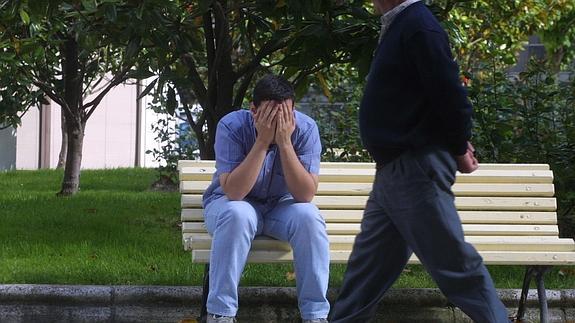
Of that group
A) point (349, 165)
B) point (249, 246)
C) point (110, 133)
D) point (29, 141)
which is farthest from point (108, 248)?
point (110, 133)

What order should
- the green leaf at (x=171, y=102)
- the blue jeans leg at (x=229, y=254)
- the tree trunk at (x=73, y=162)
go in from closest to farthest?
the blue jeans leg at (x=229, y=254), the green leaf at (x=171, y=102), the tree trunk at (x=73, y=162)

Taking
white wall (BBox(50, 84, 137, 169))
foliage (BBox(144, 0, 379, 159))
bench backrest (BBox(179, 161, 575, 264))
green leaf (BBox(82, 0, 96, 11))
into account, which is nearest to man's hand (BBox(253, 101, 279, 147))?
bench backrest (BBox(179, 161, 575, 264))

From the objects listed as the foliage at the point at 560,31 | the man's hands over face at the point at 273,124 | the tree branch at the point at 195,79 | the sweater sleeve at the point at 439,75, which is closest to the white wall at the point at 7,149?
the foliage at the point at 560,31

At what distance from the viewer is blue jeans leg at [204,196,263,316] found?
478cm

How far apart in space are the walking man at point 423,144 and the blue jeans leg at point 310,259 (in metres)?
0.91

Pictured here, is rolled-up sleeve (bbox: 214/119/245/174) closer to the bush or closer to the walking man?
the walking man

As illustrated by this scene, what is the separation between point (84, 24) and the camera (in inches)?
258

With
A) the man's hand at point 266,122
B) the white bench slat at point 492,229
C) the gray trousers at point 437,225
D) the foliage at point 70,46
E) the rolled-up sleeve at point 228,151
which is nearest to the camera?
the gray trousers at point 437,225

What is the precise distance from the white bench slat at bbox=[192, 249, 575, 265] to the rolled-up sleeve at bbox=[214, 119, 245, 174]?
43 centimetres

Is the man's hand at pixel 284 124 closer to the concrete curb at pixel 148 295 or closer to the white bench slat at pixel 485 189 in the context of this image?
the white bench slat at pixel 485 189

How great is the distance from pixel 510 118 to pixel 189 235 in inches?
144

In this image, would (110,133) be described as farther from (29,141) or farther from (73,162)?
(73,162)

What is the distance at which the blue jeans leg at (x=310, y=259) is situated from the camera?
4.88m

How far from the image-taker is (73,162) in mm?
11656
